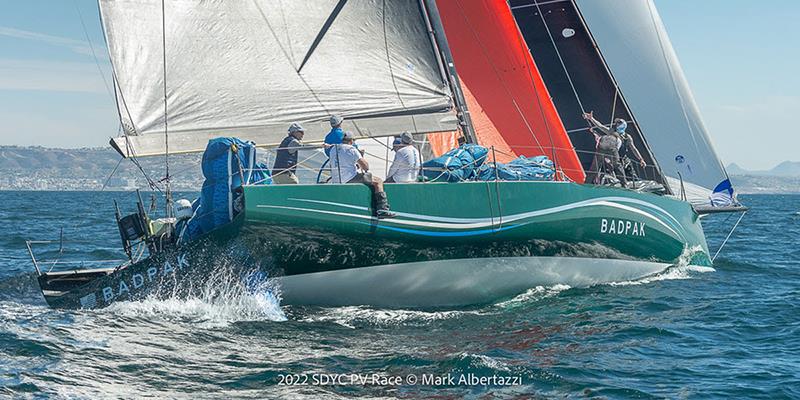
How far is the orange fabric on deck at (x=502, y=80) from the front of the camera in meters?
14.3

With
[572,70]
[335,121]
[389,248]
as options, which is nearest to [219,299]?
[389,248]

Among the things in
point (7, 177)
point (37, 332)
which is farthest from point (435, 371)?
point (7, 177)

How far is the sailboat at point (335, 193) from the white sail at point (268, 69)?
16mm

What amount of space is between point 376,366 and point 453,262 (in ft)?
9.15

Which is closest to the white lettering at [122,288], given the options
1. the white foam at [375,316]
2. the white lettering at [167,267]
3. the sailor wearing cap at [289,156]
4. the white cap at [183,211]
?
the white lettering at [167,267]

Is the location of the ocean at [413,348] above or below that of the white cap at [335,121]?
below

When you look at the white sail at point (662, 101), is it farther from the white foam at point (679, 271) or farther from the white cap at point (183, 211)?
the white cap at point (183, 211)

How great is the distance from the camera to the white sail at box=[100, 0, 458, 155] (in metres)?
10.7

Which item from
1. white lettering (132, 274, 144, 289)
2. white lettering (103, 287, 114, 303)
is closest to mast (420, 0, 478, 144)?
white lettering (132, 274, 144, 289)

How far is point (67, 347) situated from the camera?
26.6ft

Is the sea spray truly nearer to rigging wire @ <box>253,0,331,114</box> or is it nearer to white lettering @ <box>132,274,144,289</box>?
white lettering @ <box>132,274,144,289</box>

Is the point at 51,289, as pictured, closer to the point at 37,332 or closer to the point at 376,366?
the point at 37,332

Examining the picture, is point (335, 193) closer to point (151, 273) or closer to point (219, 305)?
point (219, 305)

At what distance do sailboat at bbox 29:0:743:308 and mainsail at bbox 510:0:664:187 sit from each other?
195 centimetres
